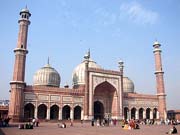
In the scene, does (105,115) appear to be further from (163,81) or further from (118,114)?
(163,81)

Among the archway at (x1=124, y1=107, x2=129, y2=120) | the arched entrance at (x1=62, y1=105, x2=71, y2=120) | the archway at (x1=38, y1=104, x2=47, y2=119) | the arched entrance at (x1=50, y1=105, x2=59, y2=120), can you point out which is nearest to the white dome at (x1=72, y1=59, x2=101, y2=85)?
the arched entrance at (x1=62, y1=105, x2=71, y2=120)

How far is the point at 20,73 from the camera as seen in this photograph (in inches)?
1037

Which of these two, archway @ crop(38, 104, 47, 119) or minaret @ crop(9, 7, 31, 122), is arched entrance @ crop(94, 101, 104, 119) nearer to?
archway @ crop(38, 104, 47, 119)

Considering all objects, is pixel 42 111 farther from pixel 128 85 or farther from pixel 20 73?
pixel 128 85

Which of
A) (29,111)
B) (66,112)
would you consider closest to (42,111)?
(29,111)

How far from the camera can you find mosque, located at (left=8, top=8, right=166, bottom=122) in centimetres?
2650

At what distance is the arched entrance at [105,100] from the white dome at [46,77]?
19.6ft

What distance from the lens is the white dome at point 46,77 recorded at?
3266 centimetres

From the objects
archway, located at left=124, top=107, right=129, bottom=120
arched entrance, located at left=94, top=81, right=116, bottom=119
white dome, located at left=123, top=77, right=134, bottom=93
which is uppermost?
white dome, located at left=123, top=77, right=134, bottom=93

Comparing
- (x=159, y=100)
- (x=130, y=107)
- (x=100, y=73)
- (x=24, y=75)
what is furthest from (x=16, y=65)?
(x=159, y=100)

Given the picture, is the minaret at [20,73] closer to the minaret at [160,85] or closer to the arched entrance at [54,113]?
the arched entrance at [54,113]

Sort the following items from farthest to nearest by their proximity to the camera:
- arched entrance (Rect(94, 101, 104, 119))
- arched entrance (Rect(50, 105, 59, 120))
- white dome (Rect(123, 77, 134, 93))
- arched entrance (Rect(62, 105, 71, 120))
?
white dome (Rect(123, 77, 134, 93))
arched entrance (Rect(94, 101, 104, 119))
arched entrance (Rect(62, 105, 71, 120))
arched entrance (Rect(50, 105, 59, 120))

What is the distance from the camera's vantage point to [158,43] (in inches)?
1468

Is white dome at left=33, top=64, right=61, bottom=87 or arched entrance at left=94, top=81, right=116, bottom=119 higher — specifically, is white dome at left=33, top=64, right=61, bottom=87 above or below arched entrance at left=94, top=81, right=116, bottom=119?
above
